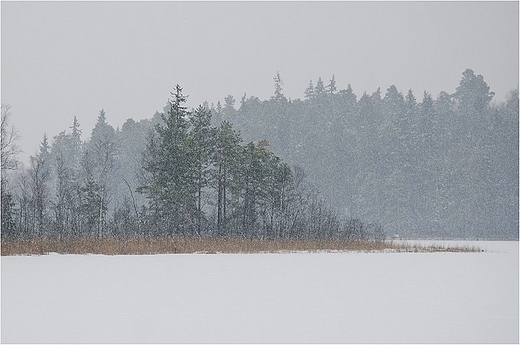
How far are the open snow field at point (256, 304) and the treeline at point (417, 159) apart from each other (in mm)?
57128

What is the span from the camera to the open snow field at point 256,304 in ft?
28.6

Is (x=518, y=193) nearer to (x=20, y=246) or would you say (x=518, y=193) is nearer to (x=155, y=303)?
(x=20, y=246)

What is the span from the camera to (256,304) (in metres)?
11.4

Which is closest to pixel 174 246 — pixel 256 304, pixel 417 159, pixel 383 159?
pixel 256 304

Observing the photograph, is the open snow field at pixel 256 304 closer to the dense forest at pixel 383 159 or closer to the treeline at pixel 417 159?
the dense forest at pixel 383 159

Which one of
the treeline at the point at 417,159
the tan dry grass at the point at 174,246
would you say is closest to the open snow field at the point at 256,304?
the tan dry grass at the point at 174,246

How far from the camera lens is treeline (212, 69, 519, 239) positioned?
7450 centimetres

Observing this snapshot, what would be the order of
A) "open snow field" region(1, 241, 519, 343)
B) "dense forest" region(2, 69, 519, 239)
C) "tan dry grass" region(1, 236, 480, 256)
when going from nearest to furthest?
"open snow field" region(1, 241, 519, 343), "tan dry grass" region(1, 236, 480, 256), "dense forest" region(2, 69, 519, 239)

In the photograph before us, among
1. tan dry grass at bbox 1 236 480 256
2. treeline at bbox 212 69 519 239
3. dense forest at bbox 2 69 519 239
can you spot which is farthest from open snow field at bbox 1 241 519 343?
treeline at bbox 212 69 519 239

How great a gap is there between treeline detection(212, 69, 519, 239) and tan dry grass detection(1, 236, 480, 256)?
44.6 m

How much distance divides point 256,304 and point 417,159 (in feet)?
235

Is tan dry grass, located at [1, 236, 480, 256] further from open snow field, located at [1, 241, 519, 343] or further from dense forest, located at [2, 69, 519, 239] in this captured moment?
dense forest, located at [2, 69, 519, 239]

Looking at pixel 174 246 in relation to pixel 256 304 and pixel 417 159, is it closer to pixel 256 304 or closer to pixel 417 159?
pixel 256 304

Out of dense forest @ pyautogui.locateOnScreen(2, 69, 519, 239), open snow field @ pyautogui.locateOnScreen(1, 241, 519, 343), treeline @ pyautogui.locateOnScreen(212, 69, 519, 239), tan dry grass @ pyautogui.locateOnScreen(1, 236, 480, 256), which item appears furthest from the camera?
treeline @ pyautogui.locateOnScreen(212, 69, 519, 239)
